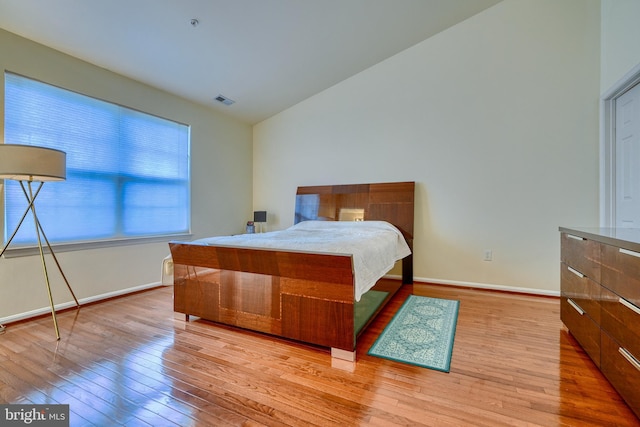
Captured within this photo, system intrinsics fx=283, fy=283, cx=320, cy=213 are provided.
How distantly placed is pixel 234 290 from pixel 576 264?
8.26 ft

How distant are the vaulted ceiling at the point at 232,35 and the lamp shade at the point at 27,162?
113 cm

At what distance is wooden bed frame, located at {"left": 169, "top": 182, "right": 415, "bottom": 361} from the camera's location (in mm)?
1859

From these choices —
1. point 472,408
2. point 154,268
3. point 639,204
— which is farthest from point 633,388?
point 154,268

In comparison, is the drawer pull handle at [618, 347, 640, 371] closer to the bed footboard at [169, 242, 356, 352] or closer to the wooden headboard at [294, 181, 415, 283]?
the bed footboard at [169, 242, 356, 352]

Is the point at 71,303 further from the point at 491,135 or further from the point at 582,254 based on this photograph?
the point at 491,135

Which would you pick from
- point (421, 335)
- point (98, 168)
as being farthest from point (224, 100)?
point (421, 335)

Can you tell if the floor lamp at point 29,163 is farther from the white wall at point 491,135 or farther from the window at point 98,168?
the white wall at point 491,135

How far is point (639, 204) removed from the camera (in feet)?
7.88

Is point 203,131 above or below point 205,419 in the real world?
above

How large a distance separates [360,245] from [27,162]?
8.44 ft

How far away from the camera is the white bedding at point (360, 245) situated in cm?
196

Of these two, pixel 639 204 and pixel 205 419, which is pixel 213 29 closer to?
pixel 205 419

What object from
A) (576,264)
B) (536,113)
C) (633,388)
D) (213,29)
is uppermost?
(213,29)

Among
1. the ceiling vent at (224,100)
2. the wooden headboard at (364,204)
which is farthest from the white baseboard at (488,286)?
the ceiling vent at (224,100)
